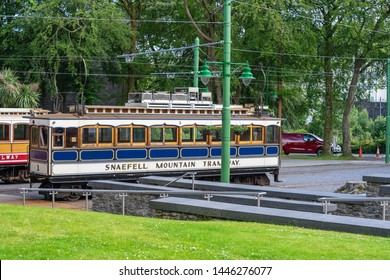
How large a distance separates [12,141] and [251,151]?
9.60 meters

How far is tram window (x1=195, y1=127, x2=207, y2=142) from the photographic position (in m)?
32.2

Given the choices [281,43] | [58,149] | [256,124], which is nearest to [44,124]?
[58,149]

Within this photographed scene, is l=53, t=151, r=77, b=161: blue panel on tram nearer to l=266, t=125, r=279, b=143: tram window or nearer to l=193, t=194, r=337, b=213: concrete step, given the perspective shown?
l=193, t=194, r=337, b=213: concrete step

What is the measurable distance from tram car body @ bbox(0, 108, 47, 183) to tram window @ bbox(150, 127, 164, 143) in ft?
19.2

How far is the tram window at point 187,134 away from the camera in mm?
31797

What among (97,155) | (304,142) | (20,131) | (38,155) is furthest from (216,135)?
(304,142)

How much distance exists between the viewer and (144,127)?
30.6 metres

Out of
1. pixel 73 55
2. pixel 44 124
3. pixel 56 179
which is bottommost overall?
pixel 56 179

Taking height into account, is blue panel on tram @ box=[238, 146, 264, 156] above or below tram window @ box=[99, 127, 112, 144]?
below

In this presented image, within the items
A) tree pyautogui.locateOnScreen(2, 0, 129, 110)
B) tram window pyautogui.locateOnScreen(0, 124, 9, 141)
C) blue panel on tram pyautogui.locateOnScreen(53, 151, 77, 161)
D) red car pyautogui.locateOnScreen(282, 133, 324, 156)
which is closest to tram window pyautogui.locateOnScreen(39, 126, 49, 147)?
blue panel on tram pyautogui.locateOnScreen(53, 151, 77, 161)

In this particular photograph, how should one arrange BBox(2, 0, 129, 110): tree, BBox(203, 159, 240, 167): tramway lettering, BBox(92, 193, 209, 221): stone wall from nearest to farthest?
BBox(92, 193, 209, 221): stone wall < BBox(203, 159, 240, 167): tramway lettering < BBox(2, 0, 129, 110): tree

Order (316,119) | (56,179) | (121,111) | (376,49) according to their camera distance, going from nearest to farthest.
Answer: (56,179) → (121,111) → (376,49) → (316,119)

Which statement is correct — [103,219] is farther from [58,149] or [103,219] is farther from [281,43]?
[281,43]
